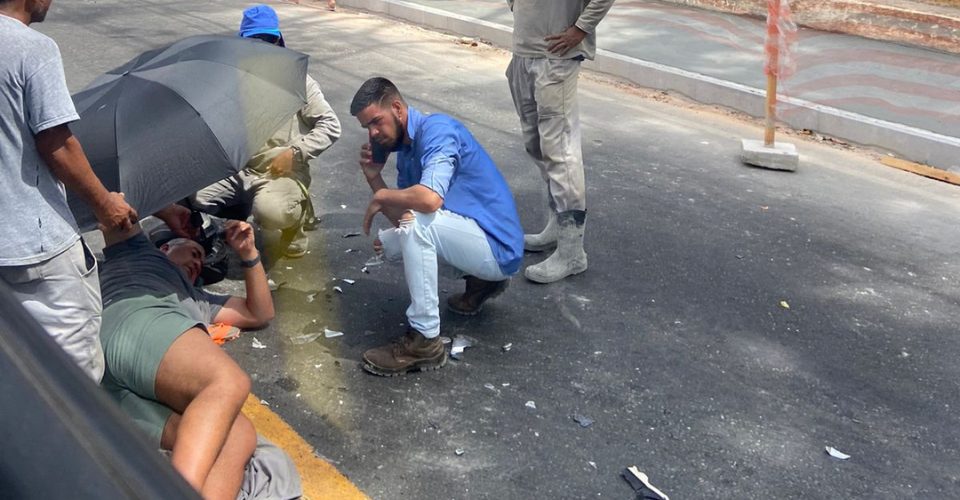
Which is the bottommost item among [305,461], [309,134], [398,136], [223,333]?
[305,461]

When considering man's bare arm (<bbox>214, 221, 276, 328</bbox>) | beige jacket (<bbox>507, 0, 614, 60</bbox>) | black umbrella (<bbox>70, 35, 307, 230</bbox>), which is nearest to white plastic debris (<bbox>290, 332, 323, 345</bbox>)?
man's bare arm (<bbox>214, 221, 276, 328</bbox>)

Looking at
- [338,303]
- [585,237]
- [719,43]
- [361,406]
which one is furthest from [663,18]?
[361,406]

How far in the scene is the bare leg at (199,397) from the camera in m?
2.69

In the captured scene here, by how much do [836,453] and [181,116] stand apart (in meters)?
2.74

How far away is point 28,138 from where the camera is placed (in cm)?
268

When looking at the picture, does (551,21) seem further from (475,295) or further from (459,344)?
(459,344)

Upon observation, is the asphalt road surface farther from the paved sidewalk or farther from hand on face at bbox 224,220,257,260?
the paved sidewalk

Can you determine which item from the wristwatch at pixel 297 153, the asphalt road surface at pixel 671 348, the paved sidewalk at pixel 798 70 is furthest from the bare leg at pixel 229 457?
the paved sidewalk at pixel 798 70

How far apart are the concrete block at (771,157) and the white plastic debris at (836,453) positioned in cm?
355

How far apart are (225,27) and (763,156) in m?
7.07

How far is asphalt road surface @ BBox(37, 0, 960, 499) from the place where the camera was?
3299mm

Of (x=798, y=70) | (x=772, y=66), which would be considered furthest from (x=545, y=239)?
(x=798, y=70)

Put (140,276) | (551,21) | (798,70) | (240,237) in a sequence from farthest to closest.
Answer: (798,70)
(551,21)
(240,237)
(140,276)

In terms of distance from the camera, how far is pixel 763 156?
6.63 meters
